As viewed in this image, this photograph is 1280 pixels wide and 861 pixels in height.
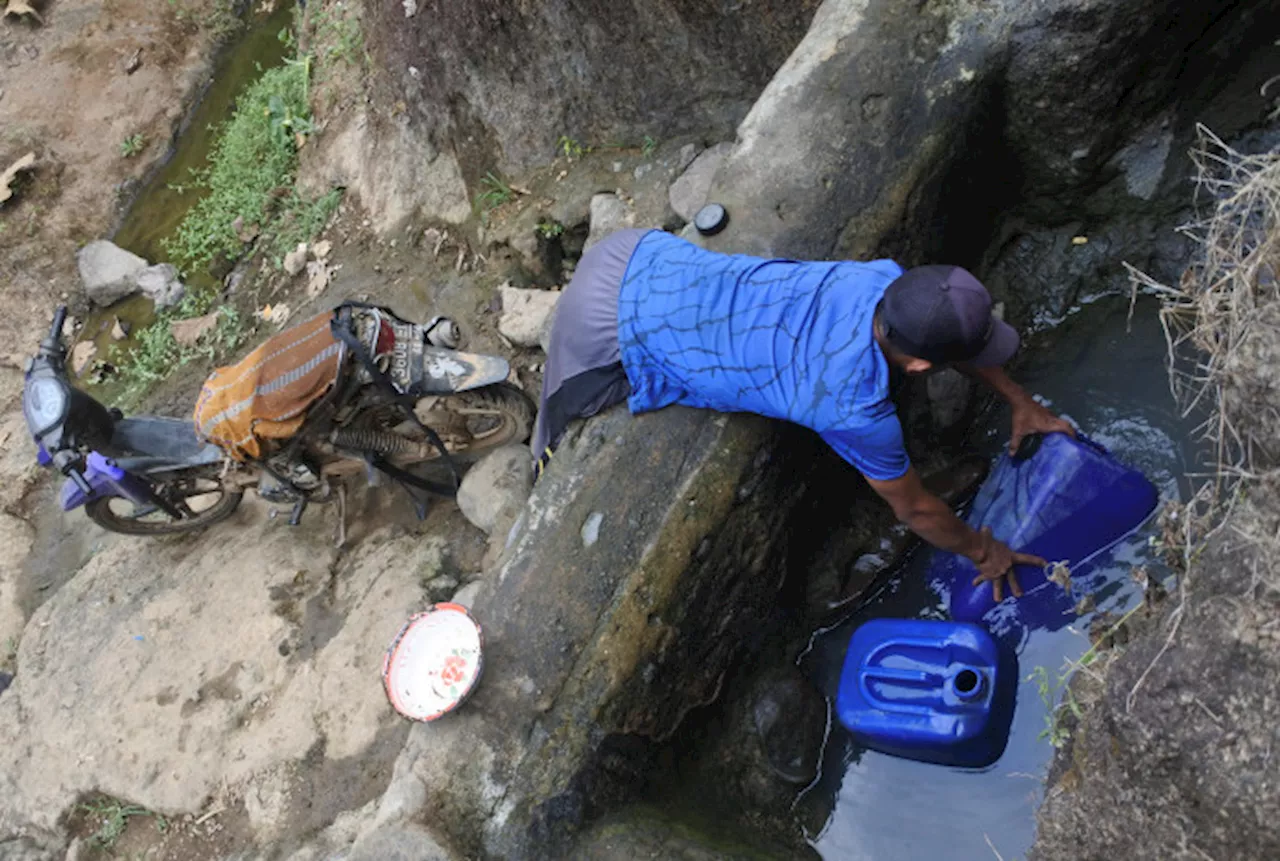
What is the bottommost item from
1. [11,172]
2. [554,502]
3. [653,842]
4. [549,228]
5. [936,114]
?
[653,842]

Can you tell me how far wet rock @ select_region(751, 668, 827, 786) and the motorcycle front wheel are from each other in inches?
129

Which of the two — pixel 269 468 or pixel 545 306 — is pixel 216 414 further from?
pixel 545 306

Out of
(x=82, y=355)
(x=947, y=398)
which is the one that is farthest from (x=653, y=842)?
(x=82, y=355)

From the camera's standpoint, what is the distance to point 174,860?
432 centimetres

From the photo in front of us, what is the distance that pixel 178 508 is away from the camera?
17.9 feet

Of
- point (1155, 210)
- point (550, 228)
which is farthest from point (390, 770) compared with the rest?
point (1155, 210)

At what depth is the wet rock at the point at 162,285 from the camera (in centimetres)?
716

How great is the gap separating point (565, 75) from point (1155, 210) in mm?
3086

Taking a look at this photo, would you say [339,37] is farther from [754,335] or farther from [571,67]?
[754,335]

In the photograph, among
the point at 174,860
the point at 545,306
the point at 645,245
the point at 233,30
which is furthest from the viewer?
the point at 233,30

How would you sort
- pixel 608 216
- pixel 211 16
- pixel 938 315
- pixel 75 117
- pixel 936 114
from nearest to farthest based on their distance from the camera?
pixel 938 315 → pixel 936 114 → pixel 608 216 → pixel 75 117 → pixel 211 16

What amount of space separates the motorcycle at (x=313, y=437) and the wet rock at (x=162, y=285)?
2.26 meters

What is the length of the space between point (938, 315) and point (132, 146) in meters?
7.73

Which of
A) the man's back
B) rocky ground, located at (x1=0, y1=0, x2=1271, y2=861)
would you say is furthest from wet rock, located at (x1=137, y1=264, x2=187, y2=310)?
the man's back
